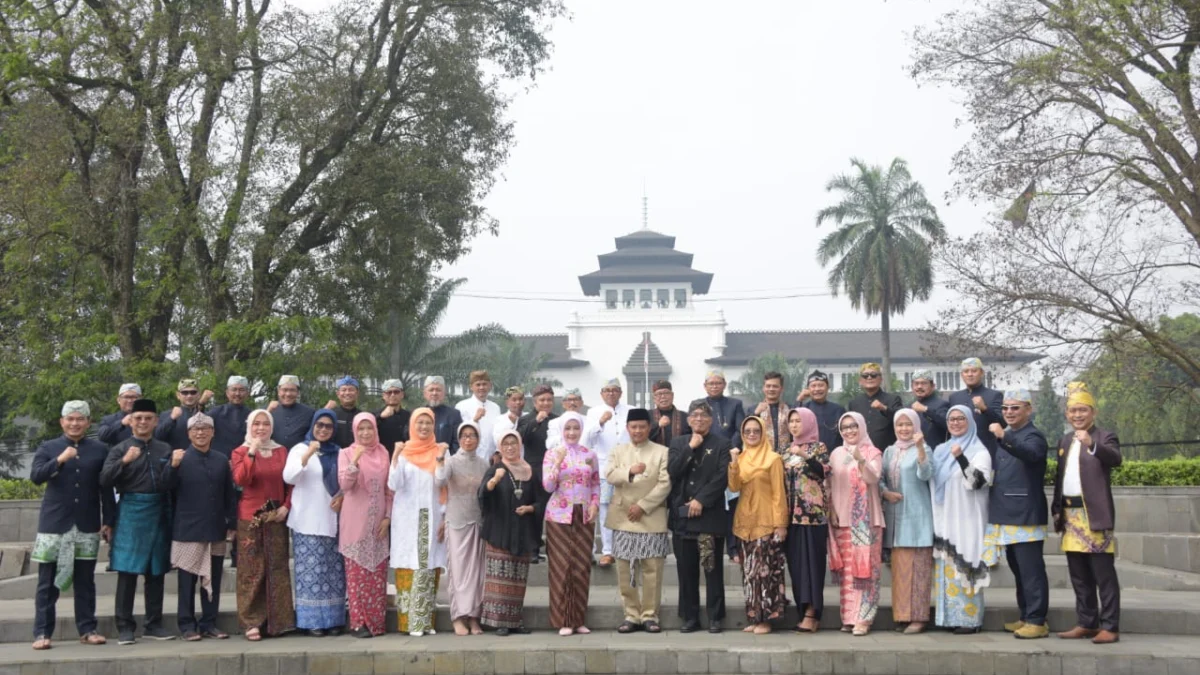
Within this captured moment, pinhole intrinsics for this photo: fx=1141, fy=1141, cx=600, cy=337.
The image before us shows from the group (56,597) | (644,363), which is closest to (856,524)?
(56,597)

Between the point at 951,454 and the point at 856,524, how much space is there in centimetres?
76

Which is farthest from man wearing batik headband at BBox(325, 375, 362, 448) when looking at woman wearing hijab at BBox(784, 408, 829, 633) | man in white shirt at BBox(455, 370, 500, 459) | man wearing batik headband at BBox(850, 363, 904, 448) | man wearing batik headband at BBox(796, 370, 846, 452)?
man wearing batik headband at BBox(850, 363, 904, 448)

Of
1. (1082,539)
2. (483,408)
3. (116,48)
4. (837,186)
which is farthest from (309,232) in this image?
(837,186)

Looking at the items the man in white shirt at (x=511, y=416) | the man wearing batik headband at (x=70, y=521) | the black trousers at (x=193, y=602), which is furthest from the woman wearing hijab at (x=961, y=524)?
the man wearing batik headband at (x=70, y=521)

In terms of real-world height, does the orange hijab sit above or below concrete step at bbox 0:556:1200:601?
above

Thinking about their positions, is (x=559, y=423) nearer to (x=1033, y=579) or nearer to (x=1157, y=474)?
(x=1033, y=579)

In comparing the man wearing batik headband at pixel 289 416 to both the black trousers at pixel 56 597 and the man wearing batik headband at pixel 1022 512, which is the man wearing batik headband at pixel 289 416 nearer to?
the black trousers at pixel 56 597

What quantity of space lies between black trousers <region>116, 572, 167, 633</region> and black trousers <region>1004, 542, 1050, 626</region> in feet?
17.9

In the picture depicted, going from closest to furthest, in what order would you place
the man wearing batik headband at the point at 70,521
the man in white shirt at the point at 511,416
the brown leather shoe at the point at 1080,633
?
the brown leather shoe at the point at 1080,633
the man wearing batik headband at the point at 70,521
the man in white shirt at the point at 511,416

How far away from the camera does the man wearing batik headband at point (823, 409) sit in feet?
27.0

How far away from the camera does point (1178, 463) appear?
1252 centimetres

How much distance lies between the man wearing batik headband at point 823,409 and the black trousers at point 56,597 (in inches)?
196

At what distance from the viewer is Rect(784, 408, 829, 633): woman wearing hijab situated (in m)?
7.26

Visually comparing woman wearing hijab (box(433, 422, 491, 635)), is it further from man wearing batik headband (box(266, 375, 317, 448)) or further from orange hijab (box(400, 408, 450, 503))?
man wearing batik headband (box(266, 375, 317, 448))
